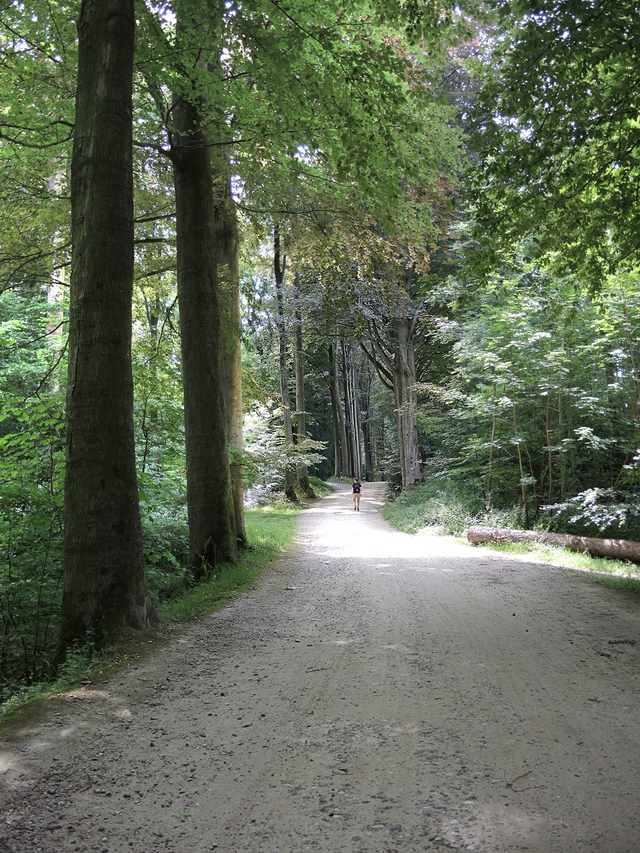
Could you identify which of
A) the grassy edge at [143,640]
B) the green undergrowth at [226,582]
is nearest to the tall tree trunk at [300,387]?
the green undergrowth at [226,582]

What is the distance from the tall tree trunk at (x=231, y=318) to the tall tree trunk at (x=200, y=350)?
1.57m

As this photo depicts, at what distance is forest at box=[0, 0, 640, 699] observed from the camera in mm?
5934

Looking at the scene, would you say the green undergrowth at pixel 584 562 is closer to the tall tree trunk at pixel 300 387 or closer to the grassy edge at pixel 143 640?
the grassy edge at pixel 143 640

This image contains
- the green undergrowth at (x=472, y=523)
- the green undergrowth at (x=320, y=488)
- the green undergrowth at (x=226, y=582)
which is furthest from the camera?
the green undergrowth at (x=320, y=488)

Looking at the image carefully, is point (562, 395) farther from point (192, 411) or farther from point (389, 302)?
point (192, 411)

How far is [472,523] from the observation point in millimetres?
16875

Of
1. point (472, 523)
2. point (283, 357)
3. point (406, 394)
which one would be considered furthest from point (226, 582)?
point (283, 357)

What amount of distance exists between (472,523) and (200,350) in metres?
10.1

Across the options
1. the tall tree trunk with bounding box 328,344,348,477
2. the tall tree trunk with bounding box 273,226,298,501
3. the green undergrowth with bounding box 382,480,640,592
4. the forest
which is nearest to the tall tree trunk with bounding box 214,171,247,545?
the forest

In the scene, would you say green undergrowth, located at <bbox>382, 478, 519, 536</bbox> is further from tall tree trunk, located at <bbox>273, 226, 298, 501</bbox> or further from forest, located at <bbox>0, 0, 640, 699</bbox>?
tall tree trunk, located at <bbox>273, 226, 298, 501</bbox>

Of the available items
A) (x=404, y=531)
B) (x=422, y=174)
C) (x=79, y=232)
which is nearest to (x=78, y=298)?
(x=79, y=232)

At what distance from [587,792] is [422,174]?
778 centimetres

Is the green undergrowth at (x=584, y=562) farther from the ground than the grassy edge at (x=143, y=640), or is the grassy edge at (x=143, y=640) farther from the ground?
the grassy edge at (x=143, y=640)

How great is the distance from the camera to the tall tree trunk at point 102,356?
18.6ft
